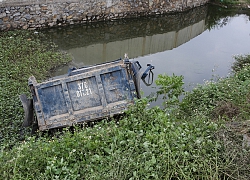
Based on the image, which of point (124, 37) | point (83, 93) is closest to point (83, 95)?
point (83, 93)

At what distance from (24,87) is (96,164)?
16.0 feet

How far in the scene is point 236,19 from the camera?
17.6 m

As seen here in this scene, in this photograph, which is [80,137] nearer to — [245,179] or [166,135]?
[166,135]

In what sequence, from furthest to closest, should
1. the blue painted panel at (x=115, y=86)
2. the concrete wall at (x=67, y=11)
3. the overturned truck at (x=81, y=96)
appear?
1. the concrete wall at (x=67, y=11)
2. the blue painted panel at (x=115, y=86)
3. the overturned truck at (x=81, y=96)

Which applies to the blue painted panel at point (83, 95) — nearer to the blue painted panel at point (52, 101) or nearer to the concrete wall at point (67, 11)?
the blue painted panel at point (52, 101)

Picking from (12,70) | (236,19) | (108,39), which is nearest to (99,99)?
(12,70)

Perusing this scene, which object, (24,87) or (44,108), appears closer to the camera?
(44,108)

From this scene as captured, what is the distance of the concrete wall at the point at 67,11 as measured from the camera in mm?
11852

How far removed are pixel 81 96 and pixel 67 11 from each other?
8253 mm

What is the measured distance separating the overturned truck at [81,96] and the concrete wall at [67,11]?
702 cm

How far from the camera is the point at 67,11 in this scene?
13227mm

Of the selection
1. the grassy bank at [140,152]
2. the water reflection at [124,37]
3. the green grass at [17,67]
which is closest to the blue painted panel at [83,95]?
the grassy bank at [140,152]

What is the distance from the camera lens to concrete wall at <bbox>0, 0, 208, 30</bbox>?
38.9 feet

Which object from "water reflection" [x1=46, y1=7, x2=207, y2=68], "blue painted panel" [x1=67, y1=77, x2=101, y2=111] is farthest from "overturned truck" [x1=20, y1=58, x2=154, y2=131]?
"water reflection" [x1=46, y1=7, x2=207, y2=68]
